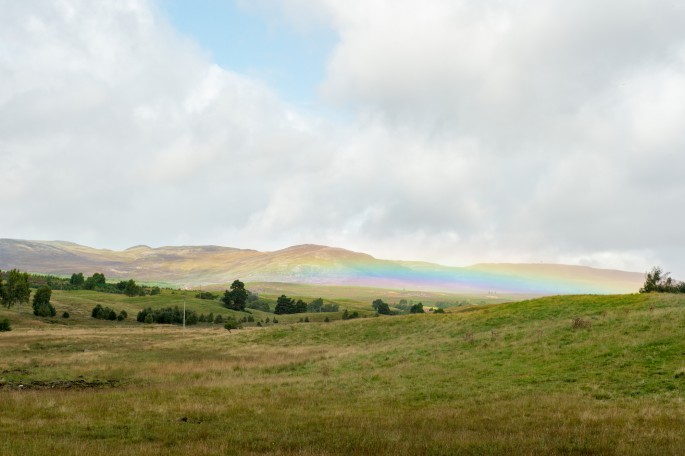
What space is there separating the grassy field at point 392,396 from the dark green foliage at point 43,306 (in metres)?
68.9

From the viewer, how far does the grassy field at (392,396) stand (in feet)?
42.2

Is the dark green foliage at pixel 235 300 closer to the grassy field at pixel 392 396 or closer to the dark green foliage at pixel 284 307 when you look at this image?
the dark green foliage at pixel 284 307

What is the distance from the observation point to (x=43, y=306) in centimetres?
11050

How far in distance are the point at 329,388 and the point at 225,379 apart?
8.32 m

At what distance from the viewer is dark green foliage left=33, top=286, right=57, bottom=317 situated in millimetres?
108375

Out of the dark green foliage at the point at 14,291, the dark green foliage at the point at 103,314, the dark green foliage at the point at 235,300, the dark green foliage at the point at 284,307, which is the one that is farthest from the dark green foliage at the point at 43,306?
the dark green foliage at the point at 284,307

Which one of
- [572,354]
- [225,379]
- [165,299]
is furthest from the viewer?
[165,299]

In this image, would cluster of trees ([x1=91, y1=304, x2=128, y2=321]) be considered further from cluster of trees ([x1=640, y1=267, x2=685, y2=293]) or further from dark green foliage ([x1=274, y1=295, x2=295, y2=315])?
cluster of trees ([x1=640, y1=267, x2=685, y2=293])

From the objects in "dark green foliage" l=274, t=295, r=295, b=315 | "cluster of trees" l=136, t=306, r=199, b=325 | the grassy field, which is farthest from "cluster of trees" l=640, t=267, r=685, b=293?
"dark green foliage" l=274, t=295, r=295, b=315

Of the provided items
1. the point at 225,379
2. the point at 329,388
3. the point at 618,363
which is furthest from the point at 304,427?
the point at 618,363

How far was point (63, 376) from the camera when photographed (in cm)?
3102

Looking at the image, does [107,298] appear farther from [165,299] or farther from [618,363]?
[618,363]

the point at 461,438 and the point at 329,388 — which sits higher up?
the point at 461,438

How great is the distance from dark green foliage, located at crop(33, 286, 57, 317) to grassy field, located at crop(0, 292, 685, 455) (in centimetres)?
6894
